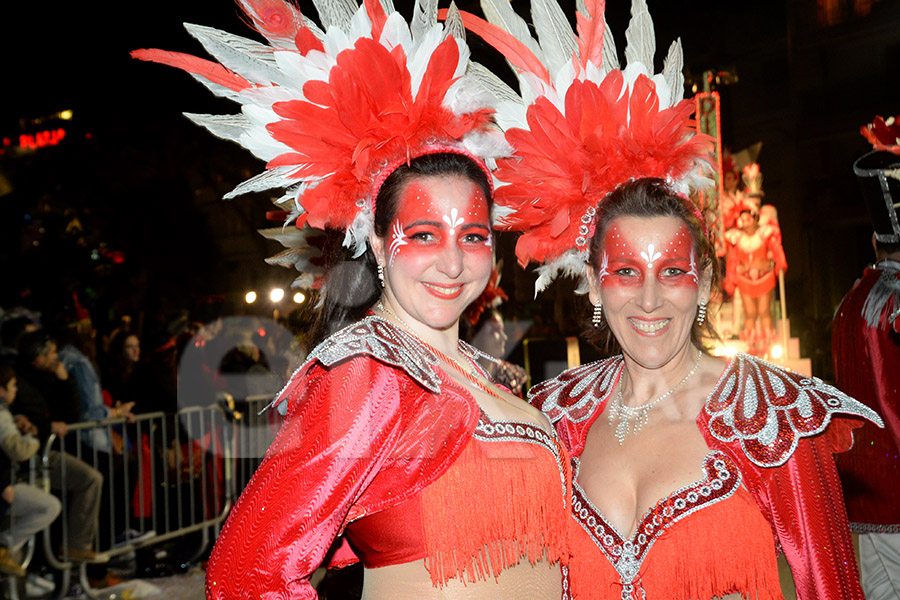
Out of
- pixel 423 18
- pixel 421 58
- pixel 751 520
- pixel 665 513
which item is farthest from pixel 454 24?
pixel 751 520

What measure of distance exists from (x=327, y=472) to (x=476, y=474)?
0.38 metres

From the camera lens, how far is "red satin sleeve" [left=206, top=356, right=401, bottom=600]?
1.47 m

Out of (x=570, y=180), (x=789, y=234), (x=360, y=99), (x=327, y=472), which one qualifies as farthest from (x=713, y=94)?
(x=789, y=234)

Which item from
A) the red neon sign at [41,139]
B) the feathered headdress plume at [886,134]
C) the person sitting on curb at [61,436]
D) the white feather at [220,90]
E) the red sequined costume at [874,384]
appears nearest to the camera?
the white feather at [220,90]

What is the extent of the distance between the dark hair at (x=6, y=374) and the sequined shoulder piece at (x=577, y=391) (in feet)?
11.1

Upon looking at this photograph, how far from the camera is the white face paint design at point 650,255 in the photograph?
6.90 feet

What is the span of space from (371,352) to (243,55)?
890mm

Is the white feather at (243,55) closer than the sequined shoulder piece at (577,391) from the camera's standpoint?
Yes

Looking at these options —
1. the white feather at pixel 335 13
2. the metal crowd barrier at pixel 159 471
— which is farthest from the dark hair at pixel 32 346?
the white feather at pixel 335 13

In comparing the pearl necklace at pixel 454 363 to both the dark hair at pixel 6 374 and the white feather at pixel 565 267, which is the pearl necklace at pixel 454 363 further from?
the dark hair at pixel 6 374

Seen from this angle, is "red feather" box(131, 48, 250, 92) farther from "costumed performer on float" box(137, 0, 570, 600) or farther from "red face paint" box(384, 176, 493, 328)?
"red face paint" box(384, 176, 493, 328)

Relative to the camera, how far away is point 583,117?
2129 mm

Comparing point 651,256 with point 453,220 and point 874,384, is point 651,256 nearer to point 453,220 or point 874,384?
point 453,220

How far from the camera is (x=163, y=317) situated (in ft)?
19.3
